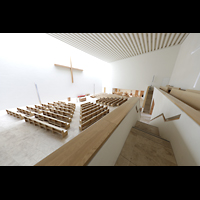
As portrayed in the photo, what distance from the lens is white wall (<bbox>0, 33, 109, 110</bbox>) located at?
4559mm

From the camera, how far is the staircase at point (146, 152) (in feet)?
3.41

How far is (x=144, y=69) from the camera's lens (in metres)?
7.12

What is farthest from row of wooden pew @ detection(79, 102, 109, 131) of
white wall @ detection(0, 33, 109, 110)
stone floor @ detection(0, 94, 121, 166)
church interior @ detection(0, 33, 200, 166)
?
white wall @ detection(0, 33, 109, 110)

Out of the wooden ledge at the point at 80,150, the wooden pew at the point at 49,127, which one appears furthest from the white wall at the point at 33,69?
the wooden ledge at the point at 80,150

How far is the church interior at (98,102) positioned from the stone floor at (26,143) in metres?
0.02

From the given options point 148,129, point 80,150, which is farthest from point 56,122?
point 148,129

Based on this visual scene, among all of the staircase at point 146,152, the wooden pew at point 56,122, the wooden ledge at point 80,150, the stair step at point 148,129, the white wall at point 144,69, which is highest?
the white wall at point 144,69

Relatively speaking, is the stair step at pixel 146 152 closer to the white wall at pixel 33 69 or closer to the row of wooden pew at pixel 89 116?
the row of wooden pew at pixel 89 116

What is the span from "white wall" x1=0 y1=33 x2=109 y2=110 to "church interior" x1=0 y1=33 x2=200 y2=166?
47 millimetres

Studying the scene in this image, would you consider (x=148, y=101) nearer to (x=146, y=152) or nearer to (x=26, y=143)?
(x=146, y=152)
